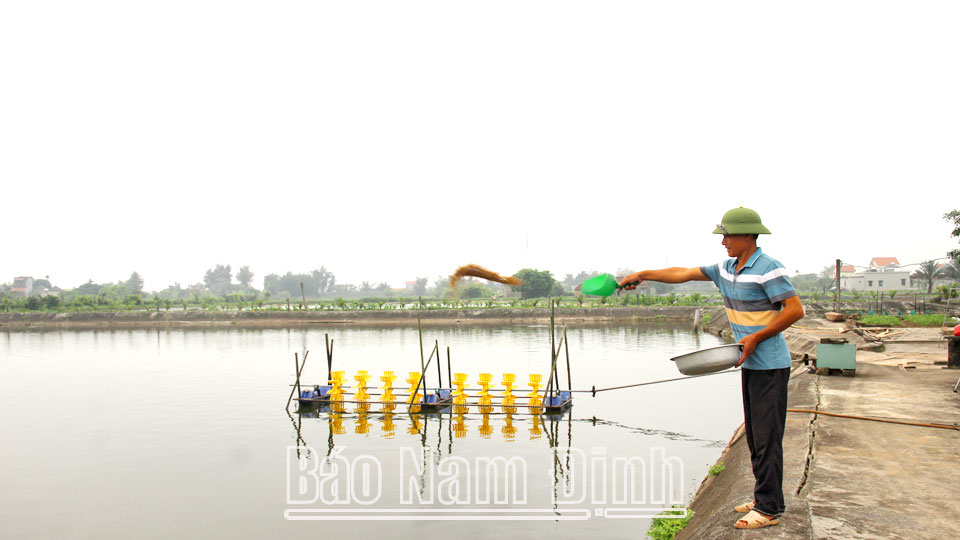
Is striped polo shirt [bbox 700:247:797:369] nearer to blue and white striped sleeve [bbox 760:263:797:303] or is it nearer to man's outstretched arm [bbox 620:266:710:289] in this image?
blue and white striped sleeve [bbox 760:263:797:303]

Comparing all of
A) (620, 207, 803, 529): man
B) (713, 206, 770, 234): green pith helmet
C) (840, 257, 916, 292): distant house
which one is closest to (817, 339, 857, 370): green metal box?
(620, 207, 803, 529): man

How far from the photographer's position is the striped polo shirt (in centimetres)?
314

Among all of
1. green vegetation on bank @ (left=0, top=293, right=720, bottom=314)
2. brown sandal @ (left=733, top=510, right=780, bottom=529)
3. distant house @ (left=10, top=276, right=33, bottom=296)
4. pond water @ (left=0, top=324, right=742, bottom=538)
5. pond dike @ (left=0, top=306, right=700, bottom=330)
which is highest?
distant house @ (left=10, top=276, right=33, bottom=296)

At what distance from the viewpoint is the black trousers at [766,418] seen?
3170mm

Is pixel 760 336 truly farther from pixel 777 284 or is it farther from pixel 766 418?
pixel 766 418

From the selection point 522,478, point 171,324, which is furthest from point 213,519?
point 171,324

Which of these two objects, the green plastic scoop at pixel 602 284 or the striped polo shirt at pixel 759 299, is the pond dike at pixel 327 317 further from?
the striped polo shirt at pixel 759 299

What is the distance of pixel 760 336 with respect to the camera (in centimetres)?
311

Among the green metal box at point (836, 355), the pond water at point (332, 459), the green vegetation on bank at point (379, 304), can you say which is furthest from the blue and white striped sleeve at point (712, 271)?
the green vegetation on bank at point (379, 304)

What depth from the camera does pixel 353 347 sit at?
28.7 m

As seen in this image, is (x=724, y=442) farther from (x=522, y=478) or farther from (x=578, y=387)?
(x=578, y=387)

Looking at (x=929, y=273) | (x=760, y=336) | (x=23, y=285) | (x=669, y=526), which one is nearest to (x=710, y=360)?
(x=760, y=336)

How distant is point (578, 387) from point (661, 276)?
1335 centimetres

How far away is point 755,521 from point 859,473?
1.65 m
